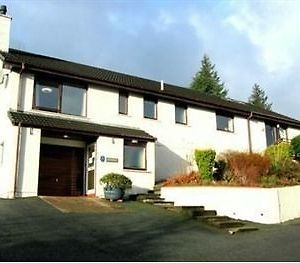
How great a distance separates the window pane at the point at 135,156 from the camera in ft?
73.7

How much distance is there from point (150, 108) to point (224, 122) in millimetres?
6118

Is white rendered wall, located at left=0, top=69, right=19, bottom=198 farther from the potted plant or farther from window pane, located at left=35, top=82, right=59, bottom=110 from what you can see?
the potted plant

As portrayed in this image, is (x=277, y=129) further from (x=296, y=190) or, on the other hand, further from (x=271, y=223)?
(x=271, y=223)

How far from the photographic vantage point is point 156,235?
13125 millimetres

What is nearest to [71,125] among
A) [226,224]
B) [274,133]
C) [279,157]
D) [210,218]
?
[210,218]

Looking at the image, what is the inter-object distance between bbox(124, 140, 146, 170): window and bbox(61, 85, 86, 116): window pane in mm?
2873

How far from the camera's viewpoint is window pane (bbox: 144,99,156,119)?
2544 centimetres

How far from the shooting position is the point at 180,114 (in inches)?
1065

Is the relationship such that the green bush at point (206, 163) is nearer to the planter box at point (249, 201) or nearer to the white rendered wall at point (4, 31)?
the planter box at point (249, 201)

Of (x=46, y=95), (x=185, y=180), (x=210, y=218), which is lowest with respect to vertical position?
(x=210, y=218)

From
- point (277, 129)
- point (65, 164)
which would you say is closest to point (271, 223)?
point (65, 164)

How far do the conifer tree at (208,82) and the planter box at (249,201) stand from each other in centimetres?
4645

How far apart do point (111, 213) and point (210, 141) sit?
1275 cm

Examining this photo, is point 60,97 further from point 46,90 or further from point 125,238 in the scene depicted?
point 125,238
